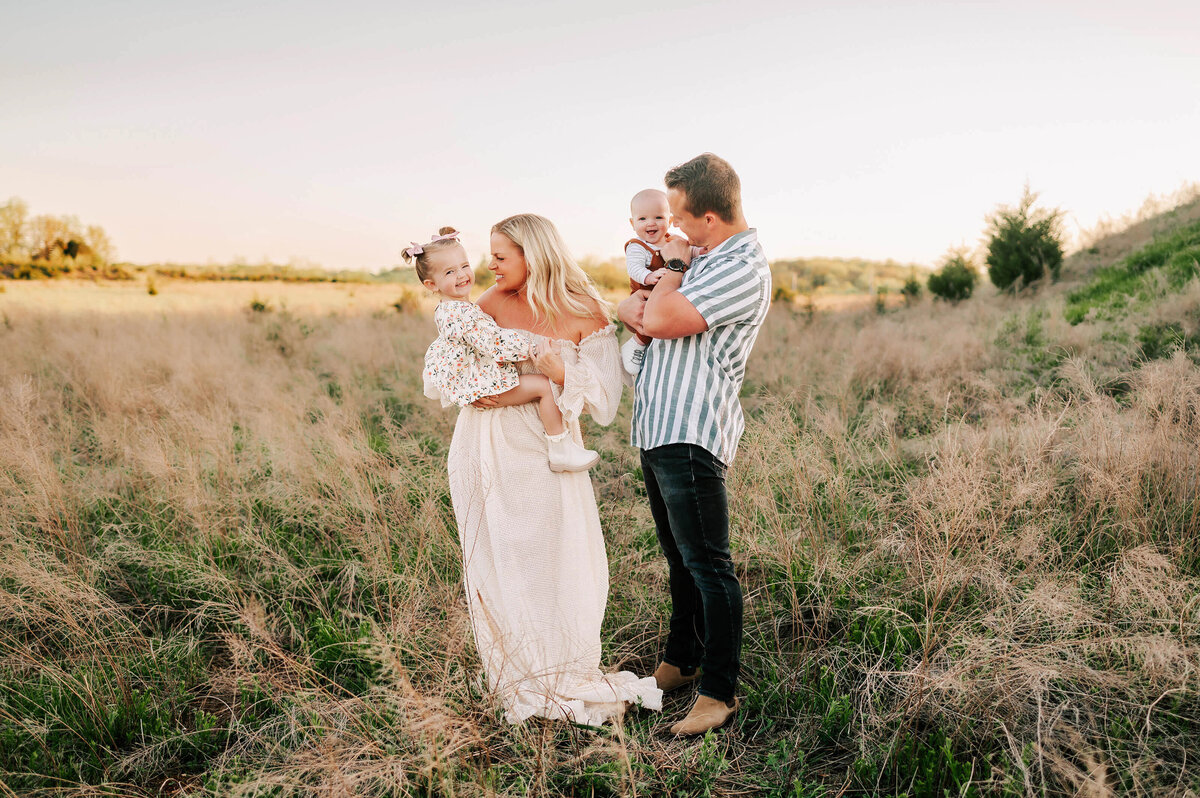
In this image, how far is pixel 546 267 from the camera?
275 cm

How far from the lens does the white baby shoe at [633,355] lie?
113 inches

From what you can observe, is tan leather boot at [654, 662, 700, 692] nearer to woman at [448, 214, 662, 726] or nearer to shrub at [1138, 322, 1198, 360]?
woman at [448, 214, 662, 726]

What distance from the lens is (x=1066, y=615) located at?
8.97ft

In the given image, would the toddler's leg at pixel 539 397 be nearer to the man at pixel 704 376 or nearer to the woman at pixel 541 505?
Result: the woman at pixel 541 505

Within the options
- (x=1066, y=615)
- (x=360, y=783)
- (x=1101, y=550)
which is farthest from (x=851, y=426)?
(x=360, y=783)

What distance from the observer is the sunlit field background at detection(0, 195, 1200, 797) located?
2.38 meters

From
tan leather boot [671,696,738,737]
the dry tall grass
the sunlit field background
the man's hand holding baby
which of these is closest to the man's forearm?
the man's hand holding baby

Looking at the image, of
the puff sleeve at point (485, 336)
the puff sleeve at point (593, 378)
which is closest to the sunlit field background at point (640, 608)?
the puff sleeve at point (593, 378)

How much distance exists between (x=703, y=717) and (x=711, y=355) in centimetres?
148

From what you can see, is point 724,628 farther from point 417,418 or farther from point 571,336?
point 417,418

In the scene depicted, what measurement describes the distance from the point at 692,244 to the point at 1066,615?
222 cm

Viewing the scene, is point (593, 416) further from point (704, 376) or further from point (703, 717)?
point (703, 717)

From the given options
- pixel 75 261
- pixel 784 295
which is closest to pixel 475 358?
pixel 784 295

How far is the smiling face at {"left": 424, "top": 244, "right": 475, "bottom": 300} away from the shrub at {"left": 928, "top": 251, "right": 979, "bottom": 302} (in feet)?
53.5
